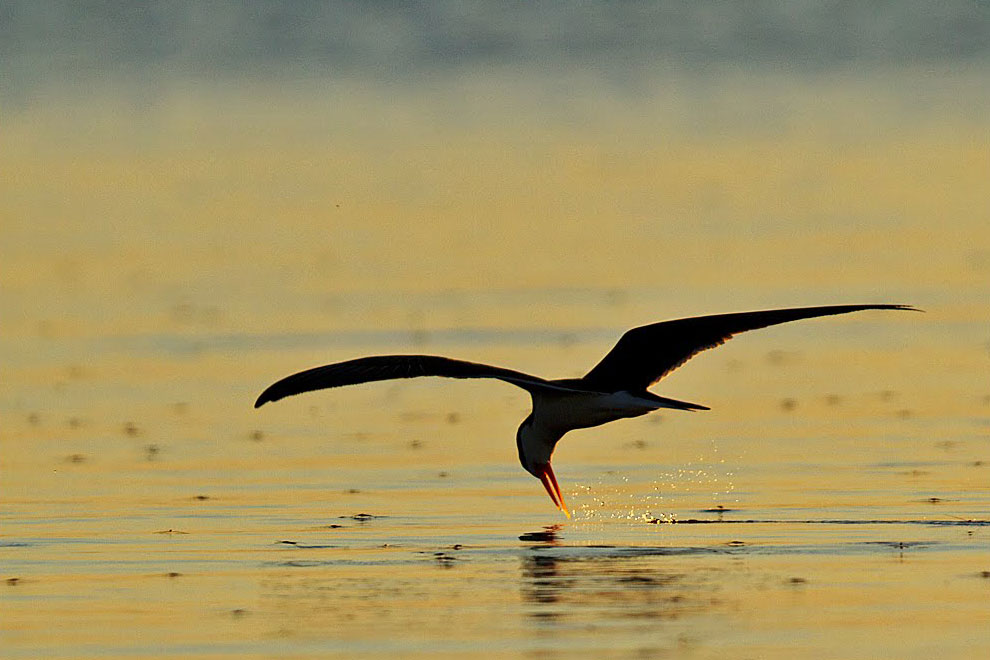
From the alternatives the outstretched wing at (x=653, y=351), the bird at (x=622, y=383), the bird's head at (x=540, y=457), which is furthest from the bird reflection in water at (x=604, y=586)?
the outstretched wing at (x=653, y=351)

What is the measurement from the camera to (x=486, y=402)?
16.3 meters

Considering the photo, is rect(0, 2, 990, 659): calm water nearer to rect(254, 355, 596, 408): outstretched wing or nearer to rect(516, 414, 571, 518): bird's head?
rect(516, 414, 571, 518): bird's head

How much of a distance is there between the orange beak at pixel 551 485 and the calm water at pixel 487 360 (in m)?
0.09

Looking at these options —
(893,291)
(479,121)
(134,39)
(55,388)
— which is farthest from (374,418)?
(134,39)

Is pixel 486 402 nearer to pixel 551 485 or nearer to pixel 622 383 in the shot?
pixel 551 485

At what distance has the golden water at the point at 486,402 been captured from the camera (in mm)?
10383

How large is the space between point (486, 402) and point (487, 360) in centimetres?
78

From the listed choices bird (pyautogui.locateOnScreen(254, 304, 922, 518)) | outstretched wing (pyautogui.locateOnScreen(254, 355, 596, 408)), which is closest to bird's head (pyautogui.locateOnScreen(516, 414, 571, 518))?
bird (pyautogui.locateOnScreen(254, 304, 922, 518))

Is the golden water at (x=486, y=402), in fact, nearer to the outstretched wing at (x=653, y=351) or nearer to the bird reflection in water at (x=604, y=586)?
the bird reflection in water at (x=604, y=586)

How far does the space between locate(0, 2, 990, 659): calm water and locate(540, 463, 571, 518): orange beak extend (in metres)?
0.09

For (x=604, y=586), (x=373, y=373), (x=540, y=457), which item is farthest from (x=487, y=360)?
(x=604, y=586)

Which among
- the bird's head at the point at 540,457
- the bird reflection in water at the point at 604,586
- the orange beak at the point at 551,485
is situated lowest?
the bird reflection in water at the point at 604,586

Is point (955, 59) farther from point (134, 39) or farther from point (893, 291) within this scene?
point (893, 291)

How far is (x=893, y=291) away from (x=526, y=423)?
6833mm
